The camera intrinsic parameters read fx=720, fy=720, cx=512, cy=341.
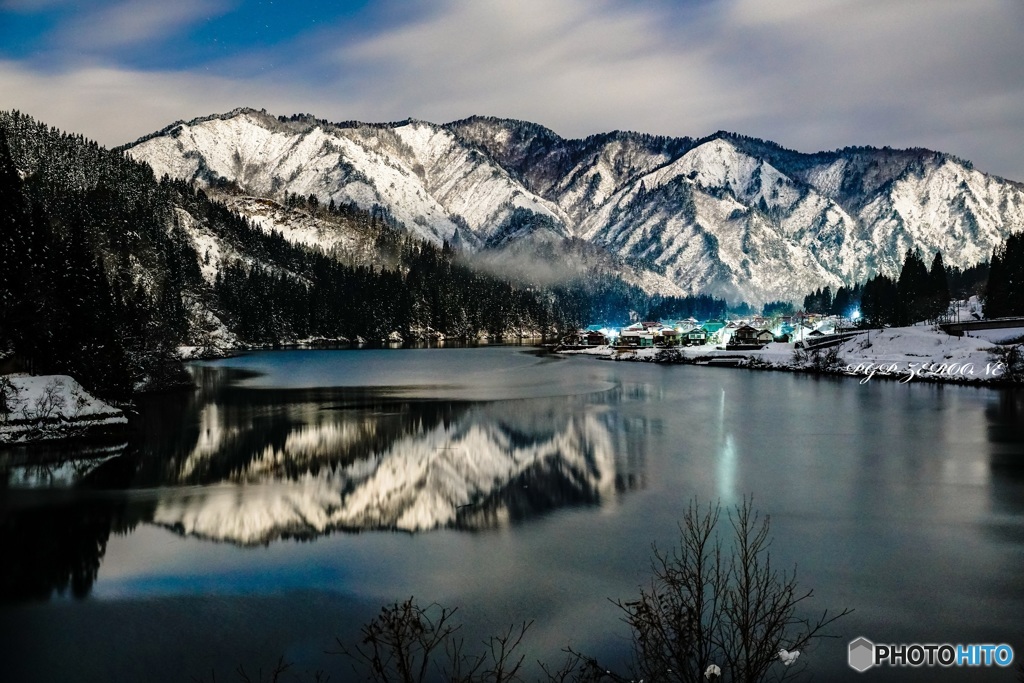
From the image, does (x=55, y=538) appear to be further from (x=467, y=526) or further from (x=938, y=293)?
(x=938, y=293)

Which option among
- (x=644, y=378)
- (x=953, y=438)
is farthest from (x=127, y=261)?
(x=953, y=438)

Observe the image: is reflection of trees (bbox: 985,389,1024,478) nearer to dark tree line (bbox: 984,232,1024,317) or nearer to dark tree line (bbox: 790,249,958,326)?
dark tree line (bbox: 984,232,1024,317)

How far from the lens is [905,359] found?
91375mm

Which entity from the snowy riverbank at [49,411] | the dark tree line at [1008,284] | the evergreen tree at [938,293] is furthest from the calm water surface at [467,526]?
the evergreen tree at [938,293]

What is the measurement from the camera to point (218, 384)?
82.8 meters

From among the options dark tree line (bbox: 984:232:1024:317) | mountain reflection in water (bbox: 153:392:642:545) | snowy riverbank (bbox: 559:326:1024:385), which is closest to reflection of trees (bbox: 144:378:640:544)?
mountain reflection in water (bbox: 153:392:642:545)

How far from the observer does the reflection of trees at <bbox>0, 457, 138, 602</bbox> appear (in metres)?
20.6

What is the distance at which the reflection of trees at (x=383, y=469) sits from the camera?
27391 millimetres

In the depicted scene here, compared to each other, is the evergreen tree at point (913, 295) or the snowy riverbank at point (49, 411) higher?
the evergreen tree at point (913, 295)

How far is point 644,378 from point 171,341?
56515 mm

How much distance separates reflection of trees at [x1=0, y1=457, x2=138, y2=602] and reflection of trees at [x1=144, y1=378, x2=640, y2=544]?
7.58 feet

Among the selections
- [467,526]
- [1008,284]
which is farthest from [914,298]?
[467,526]

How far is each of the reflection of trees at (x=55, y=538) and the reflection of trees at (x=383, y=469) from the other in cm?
231

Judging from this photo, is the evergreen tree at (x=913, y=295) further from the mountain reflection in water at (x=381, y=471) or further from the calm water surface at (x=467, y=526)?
the mountain reflection in water at (x=381, y=471)
